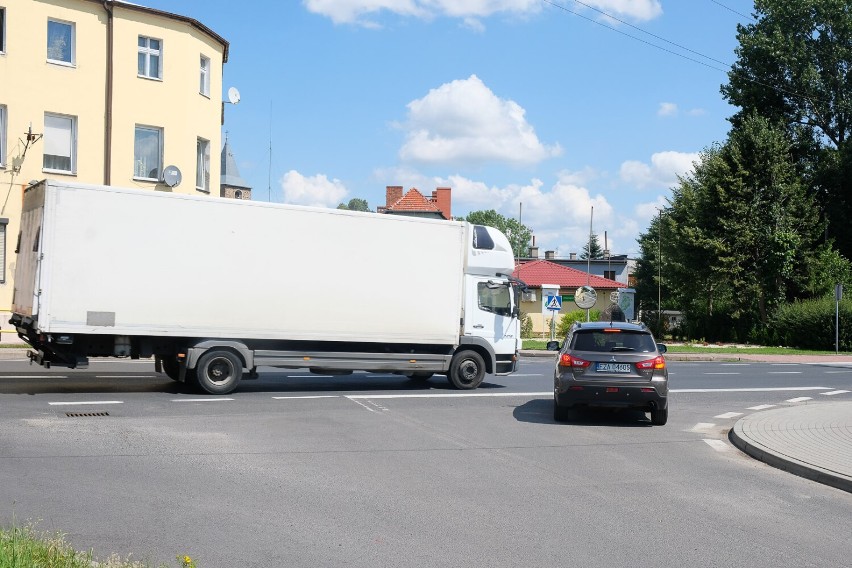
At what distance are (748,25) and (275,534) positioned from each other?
5654cm

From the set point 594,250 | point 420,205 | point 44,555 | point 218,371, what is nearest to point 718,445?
point 218,371

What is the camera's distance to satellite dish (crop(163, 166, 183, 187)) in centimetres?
2898

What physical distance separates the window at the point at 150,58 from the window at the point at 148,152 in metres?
1.80

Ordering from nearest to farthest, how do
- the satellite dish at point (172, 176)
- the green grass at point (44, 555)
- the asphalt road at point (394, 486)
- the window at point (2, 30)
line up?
the green grass at point (44, 555) < the asphalt road at point (394, 486) < the window at point (2, 30) < the satellite dish at point (172, 176)

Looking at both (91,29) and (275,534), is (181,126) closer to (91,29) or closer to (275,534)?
(91,29)

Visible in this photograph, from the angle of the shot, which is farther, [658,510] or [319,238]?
[319,238]

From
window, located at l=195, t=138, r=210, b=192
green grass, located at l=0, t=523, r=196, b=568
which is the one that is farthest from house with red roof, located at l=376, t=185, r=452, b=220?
green grass, located at l=0, t=523, r=196, b=568

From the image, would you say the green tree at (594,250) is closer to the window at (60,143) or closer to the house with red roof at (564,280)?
the house with red roof at (564,280)

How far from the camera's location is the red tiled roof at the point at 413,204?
230 ft

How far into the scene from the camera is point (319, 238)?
656 inches

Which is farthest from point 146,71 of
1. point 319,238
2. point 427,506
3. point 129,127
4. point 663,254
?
point 663,254

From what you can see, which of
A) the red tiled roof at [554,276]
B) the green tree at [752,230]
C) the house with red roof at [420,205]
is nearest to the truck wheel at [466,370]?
the green tree at [752,230]

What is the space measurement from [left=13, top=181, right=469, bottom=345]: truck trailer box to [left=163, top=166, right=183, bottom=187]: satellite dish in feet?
43.6

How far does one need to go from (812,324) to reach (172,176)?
31.0 m
